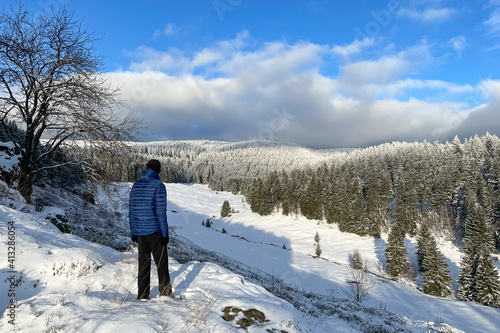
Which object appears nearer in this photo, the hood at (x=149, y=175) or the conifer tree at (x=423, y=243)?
the hood at (x=149, y=175)

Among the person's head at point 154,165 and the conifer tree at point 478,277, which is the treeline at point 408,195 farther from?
the person's head at point 154,165

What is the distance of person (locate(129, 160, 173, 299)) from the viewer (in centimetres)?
449

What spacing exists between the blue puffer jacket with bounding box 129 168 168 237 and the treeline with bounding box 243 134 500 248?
62.8 m

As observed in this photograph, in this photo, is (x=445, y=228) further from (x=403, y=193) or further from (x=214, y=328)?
(x=214, y=328)

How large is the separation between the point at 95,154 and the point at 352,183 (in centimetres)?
7157

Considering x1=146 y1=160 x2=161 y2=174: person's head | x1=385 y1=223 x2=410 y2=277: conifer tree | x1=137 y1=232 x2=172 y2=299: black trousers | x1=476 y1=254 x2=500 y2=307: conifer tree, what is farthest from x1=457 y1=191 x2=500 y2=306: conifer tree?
x1=146 y1=160 x2=161 y2=174: person's head

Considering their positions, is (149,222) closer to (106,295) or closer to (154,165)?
(154,165)

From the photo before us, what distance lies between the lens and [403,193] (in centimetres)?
6178

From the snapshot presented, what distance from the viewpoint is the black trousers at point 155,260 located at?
4.44m

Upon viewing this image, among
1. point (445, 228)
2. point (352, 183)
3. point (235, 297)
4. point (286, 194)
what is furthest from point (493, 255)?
point (235, 297)

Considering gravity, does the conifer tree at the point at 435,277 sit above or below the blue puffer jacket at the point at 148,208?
below

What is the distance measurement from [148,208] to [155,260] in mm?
982

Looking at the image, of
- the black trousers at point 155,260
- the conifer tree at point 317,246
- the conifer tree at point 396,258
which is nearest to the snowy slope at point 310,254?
the conifer tree at point 317,246

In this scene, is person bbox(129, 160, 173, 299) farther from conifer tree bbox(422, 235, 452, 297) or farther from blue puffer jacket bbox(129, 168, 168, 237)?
conifer tree bbox(422, 235, 452, 297)
